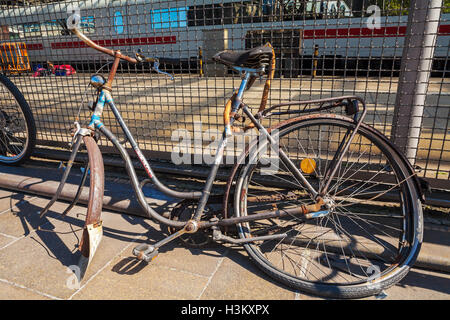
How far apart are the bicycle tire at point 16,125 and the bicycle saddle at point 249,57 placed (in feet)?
8.94

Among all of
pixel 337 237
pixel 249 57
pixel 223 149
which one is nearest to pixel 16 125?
pixel 223 149

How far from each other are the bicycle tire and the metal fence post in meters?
3.82

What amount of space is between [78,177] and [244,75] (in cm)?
249

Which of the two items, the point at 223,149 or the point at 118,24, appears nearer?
the point at 223,149

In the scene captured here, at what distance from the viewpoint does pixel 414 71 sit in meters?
2.54

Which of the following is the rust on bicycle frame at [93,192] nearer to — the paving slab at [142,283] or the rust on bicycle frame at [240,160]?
the paving slab at [142,283]

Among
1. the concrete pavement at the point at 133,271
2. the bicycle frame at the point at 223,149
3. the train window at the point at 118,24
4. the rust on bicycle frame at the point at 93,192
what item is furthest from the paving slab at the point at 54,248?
the train window at the point at 118,24

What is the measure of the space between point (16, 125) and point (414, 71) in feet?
13.9

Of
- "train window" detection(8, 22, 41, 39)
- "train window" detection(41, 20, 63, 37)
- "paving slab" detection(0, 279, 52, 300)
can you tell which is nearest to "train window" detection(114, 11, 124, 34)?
"train window" detection(41, 20, 63, 37)

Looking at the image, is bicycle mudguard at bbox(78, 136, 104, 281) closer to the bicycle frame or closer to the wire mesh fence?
the bicycle frame

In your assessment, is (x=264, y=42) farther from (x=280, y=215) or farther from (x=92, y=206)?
(x=92, y=206)

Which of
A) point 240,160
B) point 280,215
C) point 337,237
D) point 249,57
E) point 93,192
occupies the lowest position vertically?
point 337,237
